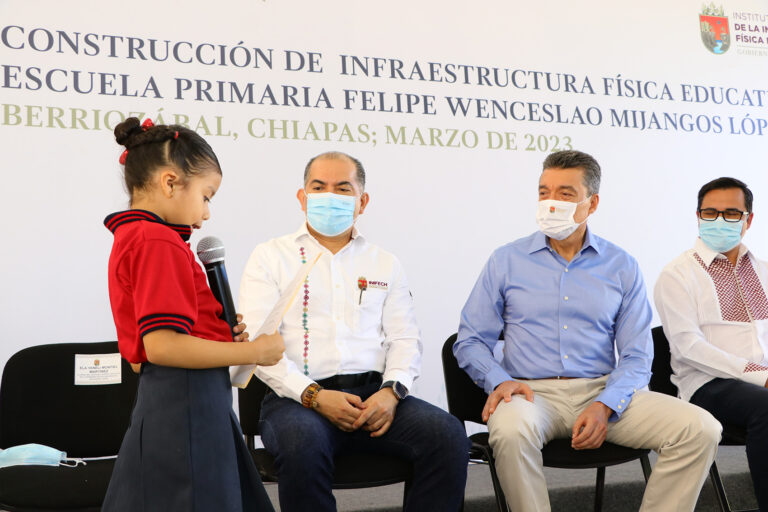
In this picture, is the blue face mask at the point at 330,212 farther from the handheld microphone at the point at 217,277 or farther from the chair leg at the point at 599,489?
the chair leg at the point at 599,489

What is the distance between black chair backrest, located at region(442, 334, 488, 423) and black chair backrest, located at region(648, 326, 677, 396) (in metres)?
0.82

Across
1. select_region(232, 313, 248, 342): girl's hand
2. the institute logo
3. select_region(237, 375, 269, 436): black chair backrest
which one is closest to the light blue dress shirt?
select_region(237, 375, 269, 436): black chair backrest

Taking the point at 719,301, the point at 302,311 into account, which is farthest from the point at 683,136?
the point at 302,311

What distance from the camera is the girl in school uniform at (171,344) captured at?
159 centimetres

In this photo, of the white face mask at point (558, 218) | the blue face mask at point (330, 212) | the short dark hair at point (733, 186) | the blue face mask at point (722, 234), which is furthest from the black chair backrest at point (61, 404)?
the short dark hair at point (733, 186)

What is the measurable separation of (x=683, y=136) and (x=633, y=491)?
223cm

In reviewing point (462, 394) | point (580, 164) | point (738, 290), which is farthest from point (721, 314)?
point (462, 394)

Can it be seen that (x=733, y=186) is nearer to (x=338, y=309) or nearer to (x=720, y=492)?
(x=720, y=492)

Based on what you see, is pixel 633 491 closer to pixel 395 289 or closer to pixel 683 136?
pixel 395 289

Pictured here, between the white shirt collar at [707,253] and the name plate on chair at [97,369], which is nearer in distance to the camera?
the name plate on chair at [97,369]

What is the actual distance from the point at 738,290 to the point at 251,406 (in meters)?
2.16

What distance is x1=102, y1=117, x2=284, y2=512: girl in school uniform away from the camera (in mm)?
1586

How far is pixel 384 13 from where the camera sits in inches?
157

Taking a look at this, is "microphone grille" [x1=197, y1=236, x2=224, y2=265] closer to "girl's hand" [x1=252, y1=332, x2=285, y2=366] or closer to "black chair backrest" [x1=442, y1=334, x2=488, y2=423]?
"girl's hand" [x1=252, y1=332, x2=285, y2=366]
